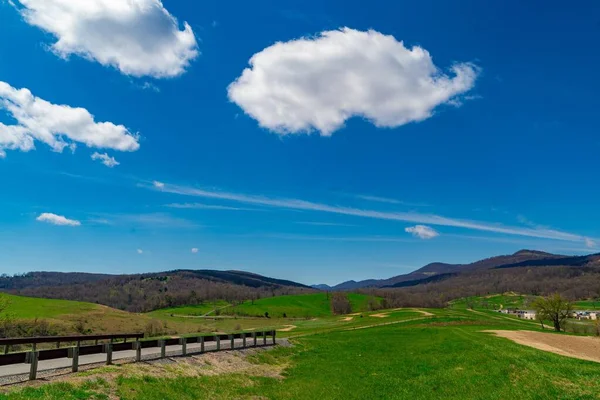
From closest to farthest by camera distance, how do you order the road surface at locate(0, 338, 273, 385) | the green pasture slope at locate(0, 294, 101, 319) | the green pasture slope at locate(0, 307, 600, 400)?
the road surface at locate(0, 338, 273, 385) < the green pasture slope at locate(0, 307, 600, 400) < the green pasture slope at locate(0, 294, 101, 319)

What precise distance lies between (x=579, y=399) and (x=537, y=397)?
1610 millimetres

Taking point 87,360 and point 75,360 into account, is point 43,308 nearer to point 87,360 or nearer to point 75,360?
point 87,360

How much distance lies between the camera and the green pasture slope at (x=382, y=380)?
58.5ft

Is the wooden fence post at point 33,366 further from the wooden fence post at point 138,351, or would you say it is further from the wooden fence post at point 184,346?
the wooden fence post at point 184,346

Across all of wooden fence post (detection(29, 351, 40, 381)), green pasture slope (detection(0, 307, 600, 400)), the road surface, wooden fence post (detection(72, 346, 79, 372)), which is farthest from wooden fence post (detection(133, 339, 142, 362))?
wooden fence post (detection(29, 351, 40, 381))

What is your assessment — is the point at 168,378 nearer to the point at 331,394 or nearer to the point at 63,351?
the point at 63,351

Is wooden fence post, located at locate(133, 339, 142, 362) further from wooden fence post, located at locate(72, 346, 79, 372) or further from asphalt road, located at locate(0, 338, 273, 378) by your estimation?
wooden fence post, located at locate(72, 346, 79, 372)

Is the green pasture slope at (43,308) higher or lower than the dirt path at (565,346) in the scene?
→ higher

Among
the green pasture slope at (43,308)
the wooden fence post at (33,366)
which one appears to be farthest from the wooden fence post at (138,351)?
the green pasture slope at (43,308)

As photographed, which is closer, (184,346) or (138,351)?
(138,351)

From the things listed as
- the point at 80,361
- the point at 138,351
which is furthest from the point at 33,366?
the point at 138,351

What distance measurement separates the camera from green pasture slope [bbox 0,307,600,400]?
58.5 ft

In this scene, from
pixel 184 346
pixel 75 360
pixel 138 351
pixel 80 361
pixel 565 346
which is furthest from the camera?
pixel 565 346

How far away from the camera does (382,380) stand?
26.6 m
